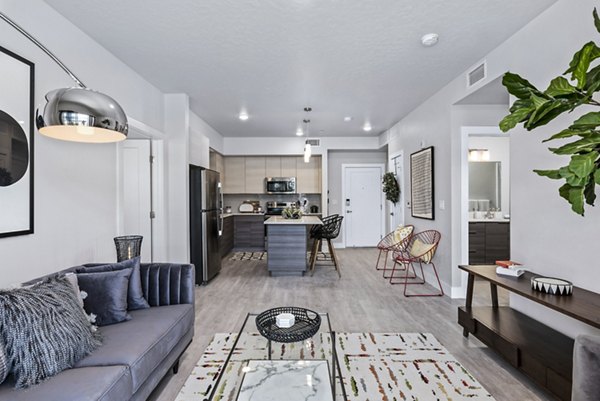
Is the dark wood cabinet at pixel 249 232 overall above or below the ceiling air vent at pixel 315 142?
below

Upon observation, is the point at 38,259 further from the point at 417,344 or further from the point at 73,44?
the point at 417,344

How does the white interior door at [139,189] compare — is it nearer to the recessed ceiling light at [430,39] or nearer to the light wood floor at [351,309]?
the light wood floor at [351,309]

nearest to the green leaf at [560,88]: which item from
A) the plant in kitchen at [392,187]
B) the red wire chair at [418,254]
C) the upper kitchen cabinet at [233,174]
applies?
the red wire chair at [418,254]

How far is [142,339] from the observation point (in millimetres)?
1773

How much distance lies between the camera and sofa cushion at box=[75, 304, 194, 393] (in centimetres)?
157

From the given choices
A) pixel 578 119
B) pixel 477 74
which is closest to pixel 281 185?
pixel 477 74

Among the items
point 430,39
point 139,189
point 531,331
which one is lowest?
point 531,331

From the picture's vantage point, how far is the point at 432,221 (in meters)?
4.43

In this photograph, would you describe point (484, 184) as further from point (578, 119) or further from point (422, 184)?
point (578, 119)

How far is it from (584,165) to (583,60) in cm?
48

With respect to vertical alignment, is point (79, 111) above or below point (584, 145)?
above

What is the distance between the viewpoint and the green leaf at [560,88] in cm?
145

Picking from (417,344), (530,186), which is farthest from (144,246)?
(530,186)

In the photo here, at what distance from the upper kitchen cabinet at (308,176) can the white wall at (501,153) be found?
10.8 feet
